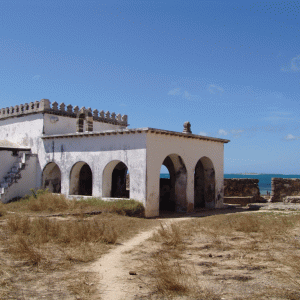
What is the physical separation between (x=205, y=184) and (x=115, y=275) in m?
14.3

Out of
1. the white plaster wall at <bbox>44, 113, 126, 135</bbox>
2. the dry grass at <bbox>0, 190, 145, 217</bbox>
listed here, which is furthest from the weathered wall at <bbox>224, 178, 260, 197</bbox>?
the dry grass at <bbox>0, 190, 145, 217</bbox>

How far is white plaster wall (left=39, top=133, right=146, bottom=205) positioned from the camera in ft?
52.4

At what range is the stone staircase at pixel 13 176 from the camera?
19.2 meters

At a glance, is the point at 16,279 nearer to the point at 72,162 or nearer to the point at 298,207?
the point at 72,162

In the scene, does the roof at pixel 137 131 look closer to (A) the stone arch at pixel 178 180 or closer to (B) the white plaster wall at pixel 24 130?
(B) the white plaster wall at pixel 24 130

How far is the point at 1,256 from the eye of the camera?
26.8 ft

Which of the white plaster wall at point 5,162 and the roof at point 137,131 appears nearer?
the roof at point 137,131

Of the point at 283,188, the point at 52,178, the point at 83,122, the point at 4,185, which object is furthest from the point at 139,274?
the point at 283,188

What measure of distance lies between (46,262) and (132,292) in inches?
108

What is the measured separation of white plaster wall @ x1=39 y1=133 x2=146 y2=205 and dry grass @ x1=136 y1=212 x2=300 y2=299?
4.63m

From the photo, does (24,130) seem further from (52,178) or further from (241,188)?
(241,188)

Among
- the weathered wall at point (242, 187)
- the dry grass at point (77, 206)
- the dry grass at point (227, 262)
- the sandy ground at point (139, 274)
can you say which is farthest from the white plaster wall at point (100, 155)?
the weathered wall at point (242, 187)

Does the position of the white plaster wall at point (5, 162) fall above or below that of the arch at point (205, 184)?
above

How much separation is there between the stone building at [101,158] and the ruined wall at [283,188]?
20.1 ft
